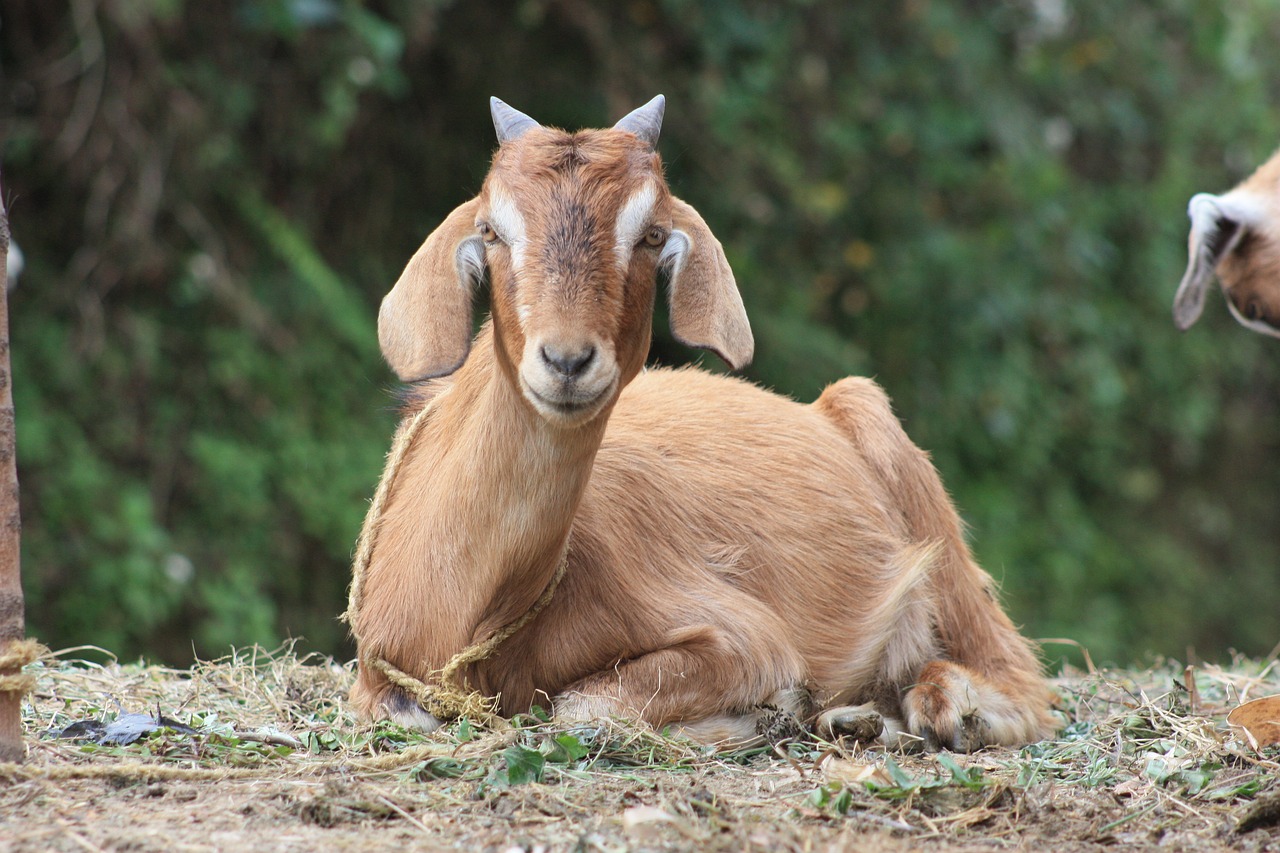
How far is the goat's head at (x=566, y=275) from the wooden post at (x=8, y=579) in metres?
0.82

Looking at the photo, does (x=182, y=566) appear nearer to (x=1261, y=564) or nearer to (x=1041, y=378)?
(x=1041, y=378)

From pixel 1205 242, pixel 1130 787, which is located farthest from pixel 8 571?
pixel 1205 242

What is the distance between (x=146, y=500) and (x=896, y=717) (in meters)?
3.73

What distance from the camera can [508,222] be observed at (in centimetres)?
321

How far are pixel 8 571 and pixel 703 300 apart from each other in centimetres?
162

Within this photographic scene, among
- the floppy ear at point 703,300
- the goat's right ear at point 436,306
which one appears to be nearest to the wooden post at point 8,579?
the goat's right ear at point 436,306

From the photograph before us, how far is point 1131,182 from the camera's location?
30.0ft

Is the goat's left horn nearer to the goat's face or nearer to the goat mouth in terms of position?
the goat's face

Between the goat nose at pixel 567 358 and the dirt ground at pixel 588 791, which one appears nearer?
the dirt ground at pixel 588 791

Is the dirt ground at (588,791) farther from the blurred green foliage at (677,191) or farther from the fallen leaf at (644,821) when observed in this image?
the blurred green foliage at (677,191)

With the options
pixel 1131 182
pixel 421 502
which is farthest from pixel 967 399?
pixel 421 502

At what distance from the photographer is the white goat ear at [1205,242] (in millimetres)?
5043

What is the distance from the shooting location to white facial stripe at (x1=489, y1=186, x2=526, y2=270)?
316 cm

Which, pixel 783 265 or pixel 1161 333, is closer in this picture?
pixel 783 265
